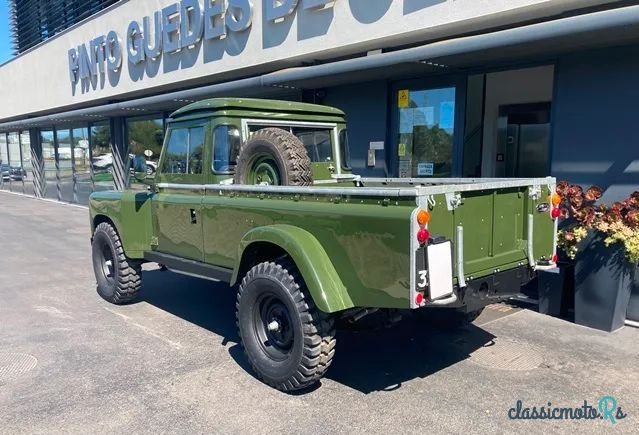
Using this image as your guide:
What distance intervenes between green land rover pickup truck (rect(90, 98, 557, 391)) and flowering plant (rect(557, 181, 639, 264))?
120 centimetres

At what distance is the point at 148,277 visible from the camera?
792 cm

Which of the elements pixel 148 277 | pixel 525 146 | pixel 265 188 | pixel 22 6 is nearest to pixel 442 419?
pixel 265 188

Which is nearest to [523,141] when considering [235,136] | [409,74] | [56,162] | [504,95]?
[504,95]

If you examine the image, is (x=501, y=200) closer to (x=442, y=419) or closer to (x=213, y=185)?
(x=442, y=419)

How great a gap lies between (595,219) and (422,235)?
3.08m

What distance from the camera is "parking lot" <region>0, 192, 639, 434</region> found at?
3484 mm

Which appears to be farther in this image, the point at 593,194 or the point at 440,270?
the point at 593,194

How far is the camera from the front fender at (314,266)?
11.4ft

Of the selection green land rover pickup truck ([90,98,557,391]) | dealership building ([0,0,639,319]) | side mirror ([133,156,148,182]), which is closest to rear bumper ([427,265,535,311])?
green land rover pickup truck ([90,98,557,391])

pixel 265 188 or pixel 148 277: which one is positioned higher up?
pixel 265 188

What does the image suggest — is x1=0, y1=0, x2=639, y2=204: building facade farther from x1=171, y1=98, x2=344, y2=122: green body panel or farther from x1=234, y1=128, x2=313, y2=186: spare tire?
x1=234, y1=128, x2=313, y2=186: spare tire

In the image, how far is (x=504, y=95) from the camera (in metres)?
9.34

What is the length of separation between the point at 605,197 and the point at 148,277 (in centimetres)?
631

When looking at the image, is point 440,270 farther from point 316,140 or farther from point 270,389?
point 316,140
